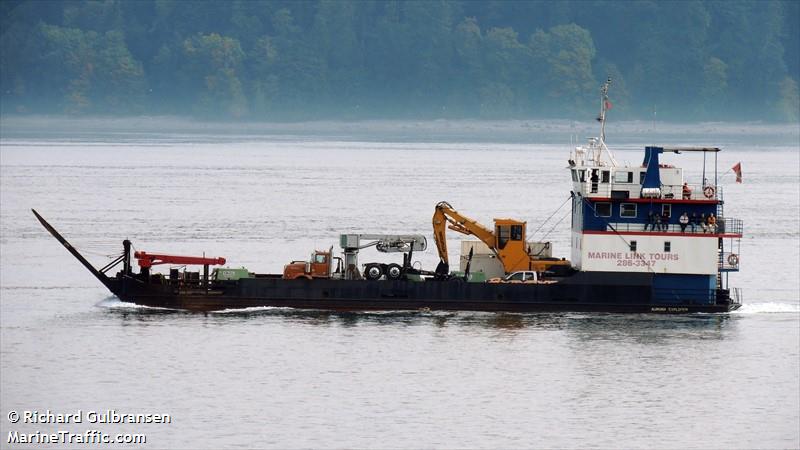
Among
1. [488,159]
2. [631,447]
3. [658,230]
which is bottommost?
[631,447]

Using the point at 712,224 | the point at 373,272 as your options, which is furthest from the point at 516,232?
the point at 712,224

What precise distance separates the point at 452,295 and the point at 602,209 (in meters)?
6.34

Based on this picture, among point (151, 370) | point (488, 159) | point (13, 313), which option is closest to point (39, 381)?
point (151, 370)

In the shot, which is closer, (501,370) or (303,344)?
(501,370)

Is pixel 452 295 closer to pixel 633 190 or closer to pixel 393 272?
pixel 393 272

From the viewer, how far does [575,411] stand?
43344 millimetres

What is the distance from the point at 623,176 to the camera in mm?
58094

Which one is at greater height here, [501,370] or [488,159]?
[488,159]

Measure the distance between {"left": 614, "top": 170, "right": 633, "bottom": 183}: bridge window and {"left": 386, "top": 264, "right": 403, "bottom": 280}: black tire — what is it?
8579 mm

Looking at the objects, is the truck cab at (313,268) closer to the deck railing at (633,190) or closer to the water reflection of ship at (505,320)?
the water reflection of ship at (505,320)

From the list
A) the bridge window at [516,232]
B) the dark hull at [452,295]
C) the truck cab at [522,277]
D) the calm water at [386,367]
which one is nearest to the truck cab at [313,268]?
the dark hull at [452,295]

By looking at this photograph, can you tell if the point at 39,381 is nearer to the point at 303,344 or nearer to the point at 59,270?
the point at 303,344

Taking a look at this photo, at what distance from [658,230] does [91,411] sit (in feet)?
79.2

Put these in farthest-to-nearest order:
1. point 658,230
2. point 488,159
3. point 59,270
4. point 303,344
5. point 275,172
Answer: point 488,159, point 275,172, point 59,270, point 658,230, point 303,344
